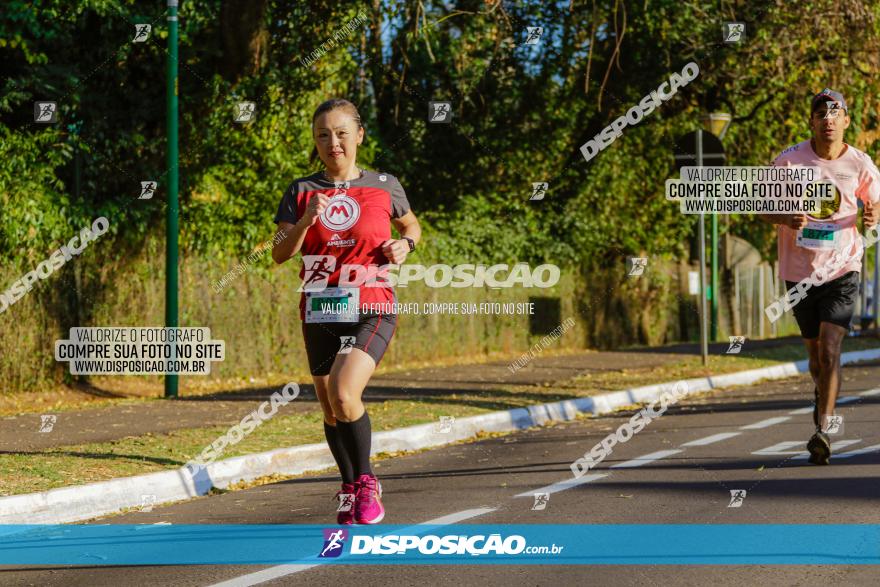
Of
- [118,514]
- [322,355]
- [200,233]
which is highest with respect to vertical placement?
[200,233]

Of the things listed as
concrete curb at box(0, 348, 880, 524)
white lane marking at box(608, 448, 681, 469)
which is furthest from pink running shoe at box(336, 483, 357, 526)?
white lane marking at box(608, 448, 681, 469)

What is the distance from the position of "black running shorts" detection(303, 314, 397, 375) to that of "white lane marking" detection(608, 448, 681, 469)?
3.22 metres

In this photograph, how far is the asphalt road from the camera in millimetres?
5750

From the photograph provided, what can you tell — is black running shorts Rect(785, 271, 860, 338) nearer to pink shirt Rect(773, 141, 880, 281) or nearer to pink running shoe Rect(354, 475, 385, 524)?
pink shirt Rect(773, 141, 880, 281)

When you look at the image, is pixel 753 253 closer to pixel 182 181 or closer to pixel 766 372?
pixel 766 372

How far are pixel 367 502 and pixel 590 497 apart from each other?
1753mm

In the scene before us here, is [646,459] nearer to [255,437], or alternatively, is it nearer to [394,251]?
[255,437]

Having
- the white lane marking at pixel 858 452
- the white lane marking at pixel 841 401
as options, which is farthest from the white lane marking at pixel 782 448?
the white lane marking at pixel 841 401

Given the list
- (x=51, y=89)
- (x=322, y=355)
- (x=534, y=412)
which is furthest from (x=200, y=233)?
(x=322, y=355)

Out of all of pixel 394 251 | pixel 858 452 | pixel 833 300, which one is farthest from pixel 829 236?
pixel 394 251

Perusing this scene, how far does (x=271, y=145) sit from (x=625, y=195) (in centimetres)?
996

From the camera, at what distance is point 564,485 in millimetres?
8539

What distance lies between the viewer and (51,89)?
1775cm

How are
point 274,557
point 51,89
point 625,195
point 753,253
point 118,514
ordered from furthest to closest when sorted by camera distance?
point 753,253 < point 625,195 < point 51,89 < point 118,514 < point 274,557
